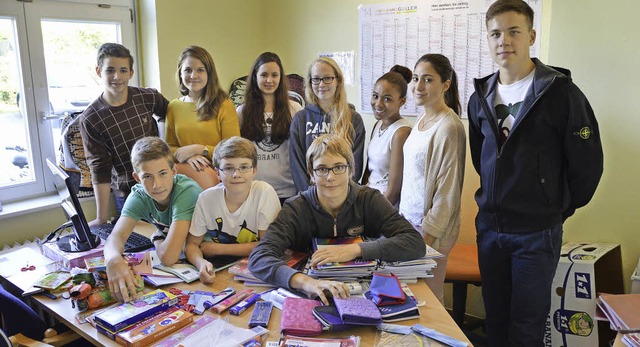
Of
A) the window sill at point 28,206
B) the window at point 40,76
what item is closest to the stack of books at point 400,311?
the window sill at point 28,206

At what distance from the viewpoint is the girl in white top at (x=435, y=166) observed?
6.50 feet

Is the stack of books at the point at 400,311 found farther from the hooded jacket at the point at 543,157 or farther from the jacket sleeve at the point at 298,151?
the jacket sleeve at the point at 298,151

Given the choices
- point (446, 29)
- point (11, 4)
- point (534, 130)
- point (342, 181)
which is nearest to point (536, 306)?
point (534, 130)

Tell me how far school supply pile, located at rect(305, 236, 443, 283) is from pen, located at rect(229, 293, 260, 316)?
7.4 inches

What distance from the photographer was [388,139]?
2281mm

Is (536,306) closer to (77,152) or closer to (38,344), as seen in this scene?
(38,344)

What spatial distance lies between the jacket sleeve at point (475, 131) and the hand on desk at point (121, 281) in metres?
1.37

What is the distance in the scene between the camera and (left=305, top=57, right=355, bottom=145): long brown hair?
2.32 metres

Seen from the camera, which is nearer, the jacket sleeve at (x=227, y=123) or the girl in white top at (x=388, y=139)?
the girl in white top at (x=388, y=139)

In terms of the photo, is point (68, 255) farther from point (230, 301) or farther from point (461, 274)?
point (461, 274)

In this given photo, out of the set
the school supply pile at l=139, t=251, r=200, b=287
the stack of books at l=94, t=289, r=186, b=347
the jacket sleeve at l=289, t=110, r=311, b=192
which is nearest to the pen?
the stack of books at l=94, t=289, r=186, b=347

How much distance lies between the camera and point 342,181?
1821 mm

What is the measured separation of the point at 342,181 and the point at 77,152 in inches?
64.6

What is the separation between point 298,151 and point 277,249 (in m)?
0.70
